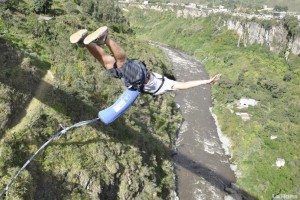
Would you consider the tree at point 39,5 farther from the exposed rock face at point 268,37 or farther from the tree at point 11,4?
the exposed rock face at point 268,37

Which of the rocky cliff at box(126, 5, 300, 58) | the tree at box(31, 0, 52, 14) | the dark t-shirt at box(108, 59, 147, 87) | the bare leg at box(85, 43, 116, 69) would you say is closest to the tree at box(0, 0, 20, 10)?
the tree at box(31, 0, 52, 14)

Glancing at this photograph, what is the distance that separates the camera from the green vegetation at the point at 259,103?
997 inches

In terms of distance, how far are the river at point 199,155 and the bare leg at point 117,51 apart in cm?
1682

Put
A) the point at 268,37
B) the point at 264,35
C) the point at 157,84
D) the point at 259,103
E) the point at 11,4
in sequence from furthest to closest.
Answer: the point at 264,35
the point at 268,37
the point at 259,103
the point at 11,4
the point at 157,84

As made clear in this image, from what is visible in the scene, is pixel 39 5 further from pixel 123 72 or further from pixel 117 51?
pixel 117 51

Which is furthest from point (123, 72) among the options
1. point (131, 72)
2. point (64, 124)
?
point (64, 124)

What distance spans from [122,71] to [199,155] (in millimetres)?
21605

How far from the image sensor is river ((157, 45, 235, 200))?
24031 mm

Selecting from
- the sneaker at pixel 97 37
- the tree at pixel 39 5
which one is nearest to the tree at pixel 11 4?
the tree at pixel 39 5

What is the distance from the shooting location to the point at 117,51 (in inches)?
294

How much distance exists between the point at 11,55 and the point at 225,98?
26888 millimetres

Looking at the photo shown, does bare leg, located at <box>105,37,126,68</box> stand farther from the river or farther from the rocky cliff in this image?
the rocky cliff

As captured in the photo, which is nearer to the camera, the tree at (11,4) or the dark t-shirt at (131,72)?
the dark t-shirt at (131,72)

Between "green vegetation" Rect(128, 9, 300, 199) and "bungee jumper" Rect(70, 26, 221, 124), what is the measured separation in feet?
59.6
